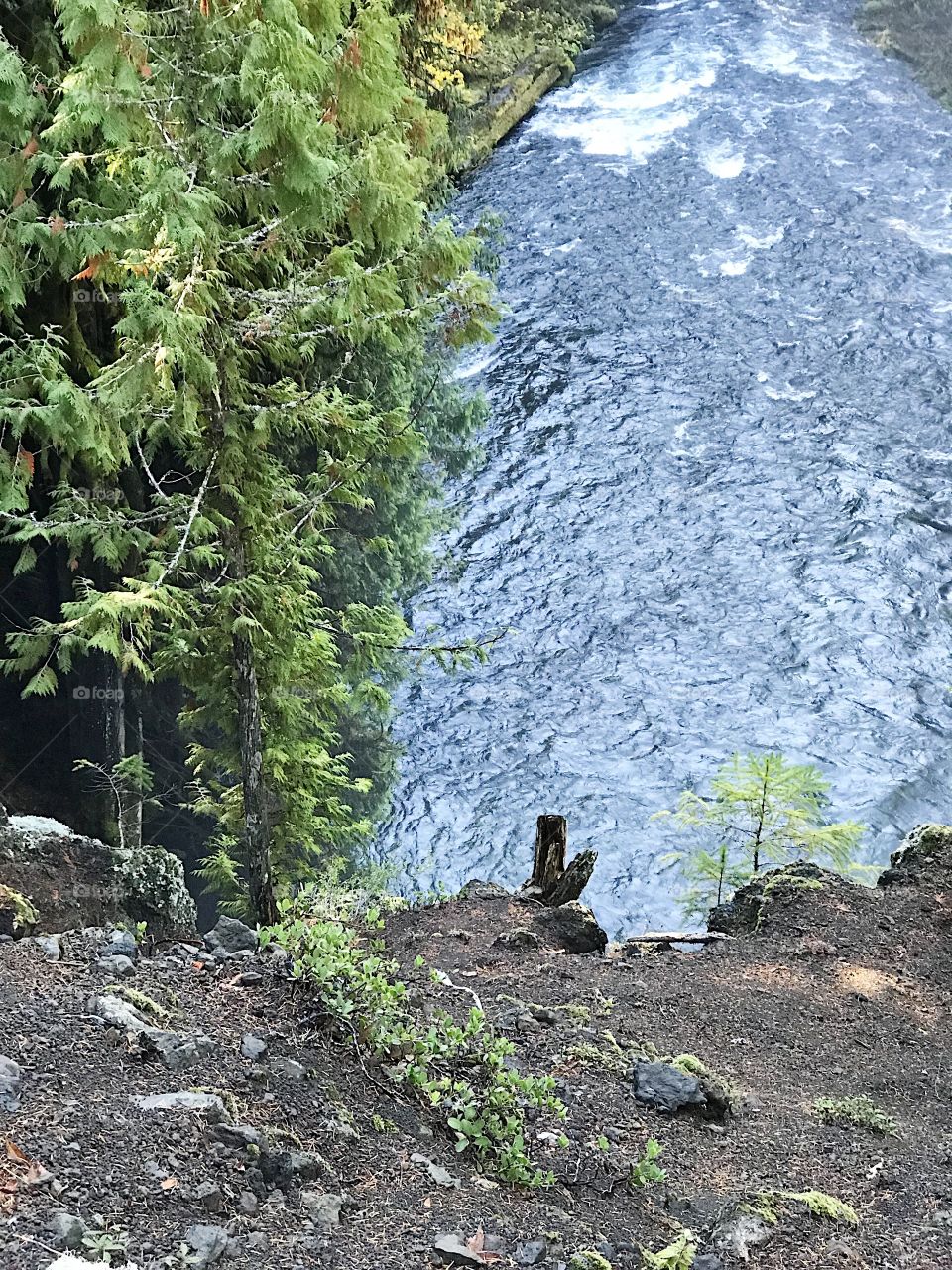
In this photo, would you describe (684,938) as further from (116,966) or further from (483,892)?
(116,966)

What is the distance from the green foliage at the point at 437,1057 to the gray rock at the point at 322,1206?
86cm

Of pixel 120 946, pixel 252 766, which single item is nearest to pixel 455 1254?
pixel 120 946

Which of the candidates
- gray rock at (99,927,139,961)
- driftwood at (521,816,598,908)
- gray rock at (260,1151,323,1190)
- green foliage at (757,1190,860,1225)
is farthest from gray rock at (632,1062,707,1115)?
driftwood at (521,816,598,908)

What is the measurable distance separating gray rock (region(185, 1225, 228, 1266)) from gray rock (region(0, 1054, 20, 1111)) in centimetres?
82

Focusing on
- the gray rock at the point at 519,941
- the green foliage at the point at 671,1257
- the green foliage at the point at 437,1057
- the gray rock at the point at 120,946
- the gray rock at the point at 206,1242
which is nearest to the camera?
the gray rock at the point at 206,1242

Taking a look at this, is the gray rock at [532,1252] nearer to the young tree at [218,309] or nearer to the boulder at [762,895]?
the young tree at [218,309]

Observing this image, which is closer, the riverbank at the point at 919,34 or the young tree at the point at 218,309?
the young tree at the point at 218,309

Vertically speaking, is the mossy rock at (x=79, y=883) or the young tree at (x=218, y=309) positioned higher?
the young tree at (x=218, y=309)

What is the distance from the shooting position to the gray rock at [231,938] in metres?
6.58

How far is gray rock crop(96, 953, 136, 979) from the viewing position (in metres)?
5.42

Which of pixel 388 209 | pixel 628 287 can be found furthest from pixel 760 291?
pixel 388 209

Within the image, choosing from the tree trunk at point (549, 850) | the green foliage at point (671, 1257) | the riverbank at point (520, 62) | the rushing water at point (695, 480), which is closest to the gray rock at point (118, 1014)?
the green foliage at point (671, 1257)

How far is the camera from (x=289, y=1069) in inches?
196

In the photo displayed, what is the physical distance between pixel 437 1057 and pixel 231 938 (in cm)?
158
